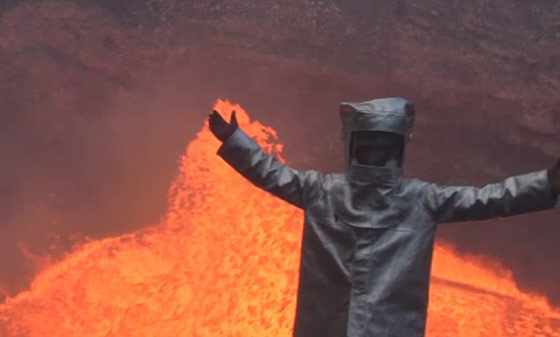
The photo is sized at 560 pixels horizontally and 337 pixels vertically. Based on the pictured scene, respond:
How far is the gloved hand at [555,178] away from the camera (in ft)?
6.42

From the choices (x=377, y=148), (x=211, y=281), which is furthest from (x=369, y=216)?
(x=211, y=281)

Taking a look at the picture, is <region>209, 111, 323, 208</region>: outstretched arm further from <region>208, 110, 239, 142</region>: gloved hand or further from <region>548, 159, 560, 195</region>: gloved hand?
<region>548, 159, 560, 195</region>: gloved hand

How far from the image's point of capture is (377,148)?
2246 mm

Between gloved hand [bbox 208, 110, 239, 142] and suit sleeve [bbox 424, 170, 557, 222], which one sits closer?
suit sleeve [bbox 424, 170, 557, 222]

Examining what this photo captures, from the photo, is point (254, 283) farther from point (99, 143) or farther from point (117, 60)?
point (117, 60)

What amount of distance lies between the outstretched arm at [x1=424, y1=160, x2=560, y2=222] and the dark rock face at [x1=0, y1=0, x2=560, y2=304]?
218cm

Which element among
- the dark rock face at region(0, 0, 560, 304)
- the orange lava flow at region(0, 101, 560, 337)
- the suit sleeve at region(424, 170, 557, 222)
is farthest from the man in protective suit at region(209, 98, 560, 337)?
the dark rock face at region(0, 0, 560, 304)

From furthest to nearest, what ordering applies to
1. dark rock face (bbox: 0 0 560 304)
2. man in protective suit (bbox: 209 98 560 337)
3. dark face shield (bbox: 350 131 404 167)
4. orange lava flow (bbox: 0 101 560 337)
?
dark rock face (bbox: 0 0 560 304)
orange lava flow (bbox: 0 101 560 337)
dark face shield (bbox: 350 131 404 167)
man in protective suit (bbox: 209 98 560 337)

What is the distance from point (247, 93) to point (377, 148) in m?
2.36

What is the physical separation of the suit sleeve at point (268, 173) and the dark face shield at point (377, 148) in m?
0.18

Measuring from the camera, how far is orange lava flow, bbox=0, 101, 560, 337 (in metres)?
4.00

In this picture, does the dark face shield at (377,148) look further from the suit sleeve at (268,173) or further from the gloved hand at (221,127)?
the gloved hand at (221,127)

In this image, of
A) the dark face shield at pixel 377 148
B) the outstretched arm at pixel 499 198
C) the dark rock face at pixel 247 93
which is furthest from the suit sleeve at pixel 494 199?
the dark rock face at pixel 247 93

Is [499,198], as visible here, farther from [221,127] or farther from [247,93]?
[247,93]
